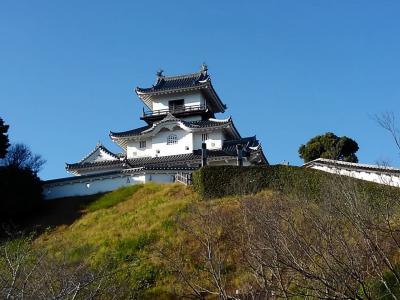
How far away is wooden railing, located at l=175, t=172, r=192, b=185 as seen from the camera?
30.9m

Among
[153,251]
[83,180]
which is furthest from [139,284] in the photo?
[83,180]

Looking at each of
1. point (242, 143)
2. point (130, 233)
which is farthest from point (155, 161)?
point (130, 233)

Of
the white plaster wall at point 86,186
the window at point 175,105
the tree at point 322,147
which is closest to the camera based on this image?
the white plaster wall at point 86,186

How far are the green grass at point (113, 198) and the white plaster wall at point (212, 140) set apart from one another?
343 inches

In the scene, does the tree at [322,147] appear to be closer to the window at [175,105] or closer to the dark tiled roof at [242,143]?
the dark tiled roof at [242,143]

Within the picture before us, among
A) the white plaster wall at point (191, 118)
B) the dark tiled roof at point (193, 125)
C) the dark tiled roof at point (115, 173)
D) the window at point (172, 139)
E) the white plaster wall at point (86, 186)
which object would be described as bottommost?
the white plaster wall at point (86, 186)

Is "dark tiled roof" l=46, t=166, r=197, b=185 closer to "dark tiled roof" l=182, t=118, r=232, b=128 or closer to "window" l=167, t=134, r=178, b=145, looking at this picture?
"dark tiled roof" l=182, t=118, r=232, b=128

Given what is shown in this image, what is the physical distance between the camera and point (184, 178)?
31844mm

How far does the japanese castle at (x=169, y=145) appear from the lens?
33750mm

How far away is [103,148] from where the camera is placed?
41000 millimetres

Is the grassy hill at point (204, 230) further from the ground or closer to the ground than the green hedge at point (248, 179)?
closer to the ground

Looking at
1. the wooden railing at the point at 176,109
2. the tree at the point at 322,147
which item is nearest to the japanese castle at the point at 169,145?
the wooden railing at the point at 176,109

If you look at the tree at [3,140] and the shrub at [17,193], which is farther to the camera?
the tree at [3,140]

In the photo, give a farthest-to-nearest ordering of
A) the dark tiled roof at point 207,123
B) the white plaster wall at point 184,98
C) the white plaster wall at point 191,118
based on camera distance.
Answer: the white plaster wall at point 184,98 < the white plaster wall at point 191,118 < the dark tiled roof at point 207,123
